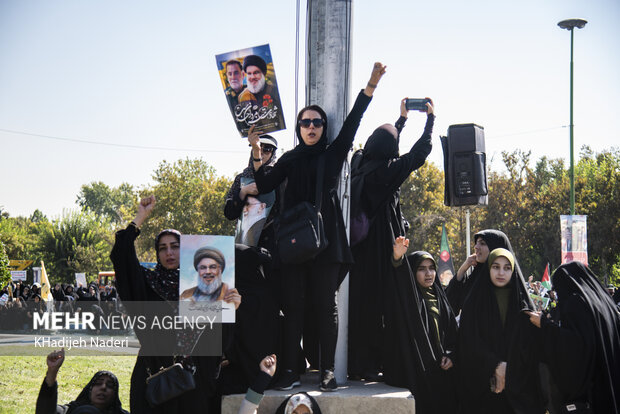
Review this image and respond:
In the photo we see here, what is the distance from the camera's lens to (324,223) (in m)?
4.37

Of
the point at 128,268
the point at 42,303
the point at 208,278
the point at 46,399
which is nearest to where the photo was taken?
the point at 208,278

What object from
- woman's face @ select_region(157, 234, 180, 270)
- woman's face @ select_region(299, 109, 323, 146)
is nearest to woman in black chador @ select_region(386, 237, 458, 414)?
woman's face @ select_region(299, 109, 323, 146)

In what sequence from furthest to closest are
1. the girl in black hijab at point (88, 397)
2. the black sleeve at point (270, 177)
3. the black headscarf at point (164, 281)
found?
the girl in black hijab at point (88, 397)
the black sleeve at point (270, 177)
the black headscarf at point (164, 281)

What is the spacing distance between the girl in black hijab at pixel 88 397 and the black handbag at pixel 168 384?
0.75 meters

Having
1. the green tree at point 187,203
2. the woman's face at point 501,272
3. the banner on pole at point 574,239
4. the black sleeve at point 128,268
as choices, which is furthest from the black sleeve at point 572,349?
the green tree at point 187,203

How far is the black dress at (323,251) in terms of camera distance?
4.28 metres

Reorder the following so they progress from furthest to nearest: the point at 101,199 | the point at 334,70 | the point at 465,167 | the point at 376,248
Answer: the point at 101,199
the point at 465,167
the point at 376,248
the point at 334,70

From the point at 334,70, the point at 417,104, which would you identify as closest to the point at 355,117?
the point at 334,70

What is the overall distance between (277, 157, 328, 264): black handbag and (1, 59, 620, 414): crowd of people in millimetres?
→ 35

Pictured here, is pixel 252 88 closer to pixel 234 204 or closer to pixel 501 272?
pixel 234 204

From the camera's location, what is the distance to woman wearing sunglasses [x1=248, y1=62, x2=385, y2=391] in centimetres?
428

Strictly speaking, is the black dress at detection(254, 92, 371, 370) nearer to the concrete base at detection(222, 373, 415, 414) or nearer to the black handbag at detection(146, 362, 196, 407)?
the concrete base at detection(222, 373, 415, 414)

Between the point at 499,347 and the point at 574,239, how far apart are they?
12129 millimetres

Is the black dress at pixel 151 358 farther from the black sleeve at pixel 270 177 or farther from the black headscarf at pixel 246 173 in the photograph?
the black headscarf at pixel 246 173
